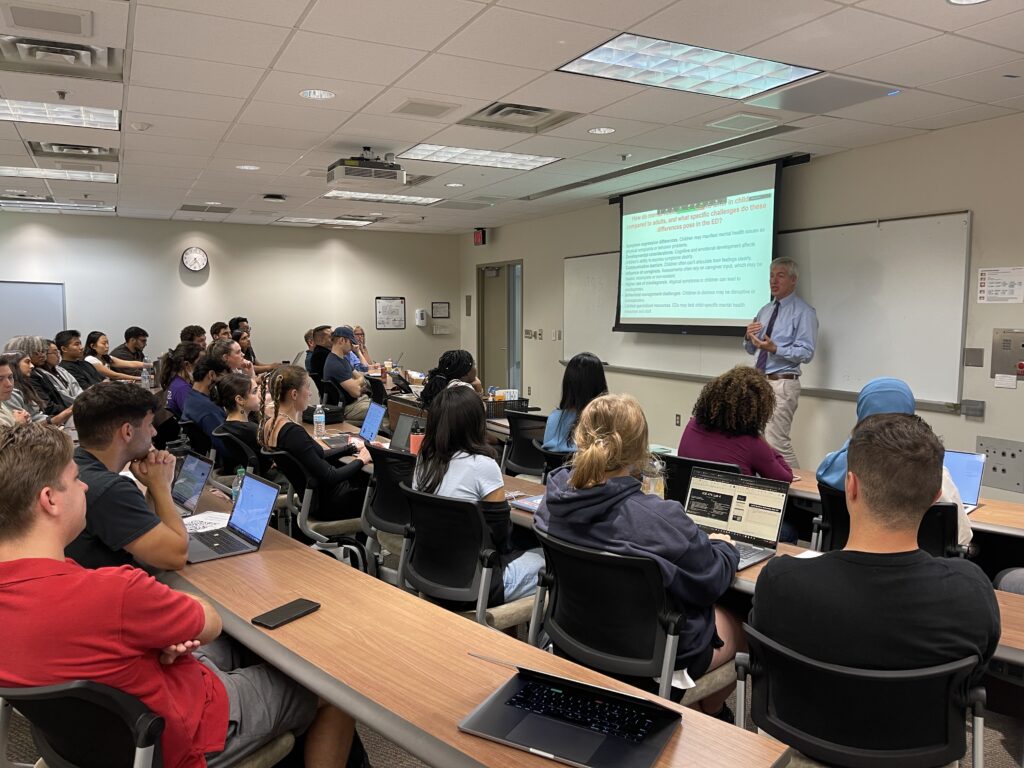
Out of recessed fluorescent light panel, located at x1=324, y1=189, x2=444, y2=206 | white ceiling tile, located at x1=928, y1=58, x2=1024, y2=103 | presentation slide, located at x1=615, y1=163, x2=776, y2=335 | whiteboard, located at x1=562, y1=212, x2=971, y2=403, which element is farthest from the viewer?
recessed fluorescent light panel, located at x1=324, y1=189, x2=444, y2=206

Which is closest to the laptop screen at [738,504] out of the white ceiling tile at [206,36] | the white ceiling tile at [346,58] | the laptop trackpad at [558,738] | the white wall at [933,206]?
the laptop trackpad at [558,738]

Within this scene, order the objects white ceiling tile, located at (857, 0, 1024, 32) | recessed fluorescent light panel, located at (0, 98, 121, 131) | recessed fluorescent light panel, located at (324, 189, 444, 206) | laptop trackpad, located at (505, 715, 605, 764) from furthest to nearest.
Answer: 1. recessed fluorescent light panel, located at (324, 189, 444, 206)
2. recessed fluorescent light panel, located at (0, 98, 121, 131)
3. white ceiling tile, located at (857, 0, 1024, 32)
4. laptop trackpad, located at (505, 715, 605, 764)

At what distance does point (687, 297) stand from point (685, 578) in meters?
5.23

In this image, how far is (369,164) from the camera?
18.4 ft

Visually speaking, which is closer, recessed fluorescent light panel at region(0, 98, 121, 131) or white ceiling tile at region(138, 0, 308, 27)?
white ceiling tile at region(138, 0, 308, 27)

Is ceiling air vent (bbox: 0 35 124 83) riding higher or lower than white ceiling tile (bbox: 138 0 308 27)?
higher

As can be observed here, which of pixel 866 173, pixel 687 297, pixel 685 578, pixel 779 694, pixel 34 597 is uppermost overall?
pixel 866 173

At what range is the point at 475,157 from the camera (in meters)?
6.11

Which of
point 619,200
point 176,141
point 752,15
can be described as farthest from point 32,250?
point 752,15

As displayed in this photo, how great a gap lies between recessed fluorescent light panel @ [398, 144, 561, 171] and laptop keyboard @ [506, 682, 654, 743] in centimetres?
483

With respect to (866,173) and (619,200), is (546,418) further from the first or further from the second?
(619,200)

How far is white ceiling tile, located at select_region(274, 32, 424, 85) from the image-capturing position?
3.42 metres

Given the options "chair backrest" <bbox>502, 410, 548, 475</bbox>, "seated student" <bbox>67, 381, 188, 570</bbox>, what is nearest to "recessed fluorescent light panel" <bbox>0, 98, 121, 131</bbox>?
"seated student" <bbox>67, 381, 188, 570</bbox>

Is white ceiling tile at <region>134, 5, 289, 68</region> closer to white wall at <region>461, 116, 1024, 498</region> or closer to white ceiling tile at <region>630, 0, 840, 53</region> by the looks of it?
white ceiling tile at <region>630, 0, 840, 53</region>
